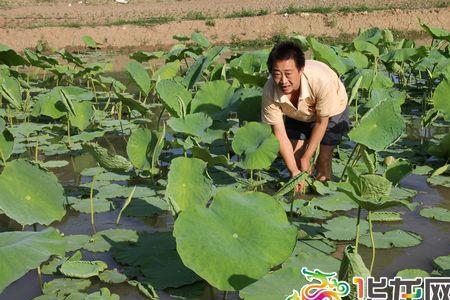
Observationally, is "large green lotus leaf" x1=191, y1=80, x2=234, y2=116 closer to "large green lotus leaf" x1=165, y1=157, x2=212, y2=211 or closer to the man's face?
the man's face

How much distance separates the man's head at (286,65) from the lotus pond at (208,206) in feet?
0.79

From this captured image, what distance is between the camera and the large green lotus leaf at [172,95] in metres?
3.34

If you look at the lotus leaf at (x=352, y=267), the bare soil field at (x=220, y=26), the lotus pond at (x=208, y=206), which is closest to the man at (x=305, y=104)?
the lotus pond at (x=208, y=206)

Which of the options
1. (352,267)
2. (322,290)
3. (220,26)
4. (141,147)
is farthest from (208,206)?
(220,26)

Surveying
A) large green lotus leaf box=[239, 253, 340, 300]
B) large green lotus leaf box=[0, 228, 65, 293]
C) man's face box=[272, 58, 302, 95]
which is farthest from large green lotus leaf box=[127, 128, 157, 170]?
large green lotus leaf box=[239, 253, 340, 300]

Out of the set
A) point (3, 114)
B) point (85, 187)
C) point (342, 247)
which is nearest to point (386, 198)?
point (342, 247)

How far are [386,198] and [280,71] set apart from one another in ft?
3.28

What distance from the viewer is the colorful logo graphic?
1.72 m

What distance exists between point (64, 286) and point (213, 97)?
1596 mm

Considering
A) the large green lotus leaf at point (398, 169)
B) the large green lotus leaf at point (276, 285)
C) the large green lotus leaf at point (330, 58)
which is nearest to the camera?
the large green lotus leaf at point (276, 285)

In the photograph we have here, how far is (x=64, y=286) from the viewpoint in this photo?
2.17m

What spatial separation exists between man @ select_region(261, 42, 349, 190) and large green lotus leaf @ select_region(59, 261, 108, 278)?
1172 mm

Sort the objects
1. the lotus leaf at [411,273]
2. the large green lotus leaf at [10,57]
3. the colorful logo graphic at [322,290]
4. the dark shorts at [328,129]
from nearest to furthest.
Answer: the colorful logo graphic at [322,290] → the lotus leaf at [411,273] → the dark shorts at [328,129] → the large green lotus leaf at [10,57]

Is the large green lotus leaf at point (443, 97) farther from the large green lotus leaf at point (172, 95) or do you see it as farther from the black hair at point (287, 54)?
the large green lotus leaf at point (172, 95)
